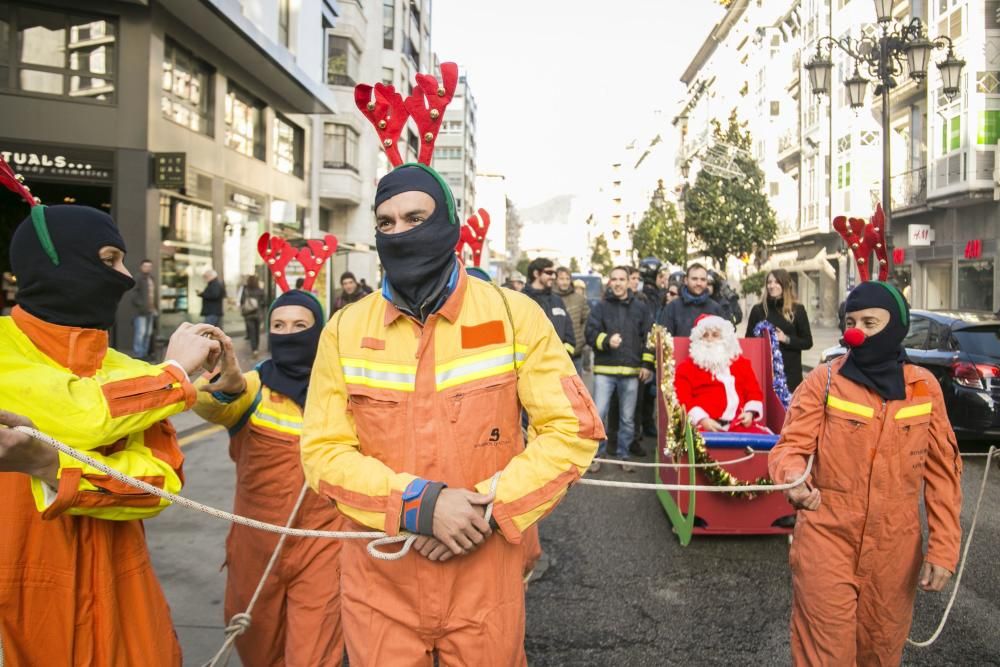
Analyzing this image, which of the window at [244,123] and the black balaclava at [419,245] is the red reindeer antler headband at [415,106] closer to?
the black balaclava at [419,245]

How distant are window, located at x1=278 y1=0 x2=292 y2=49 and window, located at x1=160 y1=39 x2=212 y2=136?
438 cm

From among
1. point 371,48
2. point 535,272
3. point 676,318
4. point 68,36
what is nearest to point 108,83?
point 68,36

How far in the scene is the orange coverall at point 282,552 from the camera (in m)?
3.28

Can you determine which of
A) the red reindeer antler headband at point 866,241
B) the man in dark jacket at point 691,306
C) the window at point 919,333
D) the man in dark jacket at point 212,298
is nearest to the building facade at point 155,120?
the man in dark jacket at point 212,298

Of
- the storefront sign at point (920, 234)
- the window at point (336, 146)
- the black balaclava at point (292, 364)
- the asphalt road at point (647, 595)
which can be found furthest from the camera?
the window at point (336, 146)

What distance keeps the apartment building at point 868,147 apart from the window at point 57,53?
49.3 feet

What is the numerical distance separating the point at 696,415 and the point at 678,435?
28 cm

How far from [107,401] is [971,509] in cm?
697

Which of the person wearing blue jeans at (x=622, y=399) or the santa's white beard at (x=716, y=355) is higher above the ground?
the santa's white beard at (x=716, y=355)

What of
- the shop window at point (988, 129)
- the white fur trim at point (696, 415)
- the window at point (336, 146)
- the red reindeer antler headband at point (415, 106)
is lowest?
the white fur trim at point (696, 415)

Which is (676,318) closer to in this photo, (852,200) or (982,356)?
(982,356)

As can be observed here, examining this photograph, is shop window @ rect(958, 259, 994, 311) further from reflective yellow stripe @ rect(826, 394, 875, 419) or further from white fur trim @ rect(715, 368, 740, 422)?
reflective yellow stripe @ rect(826, 394, 875, 419)

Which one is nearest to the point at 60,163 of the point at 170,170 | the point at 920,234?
the point at 170,170

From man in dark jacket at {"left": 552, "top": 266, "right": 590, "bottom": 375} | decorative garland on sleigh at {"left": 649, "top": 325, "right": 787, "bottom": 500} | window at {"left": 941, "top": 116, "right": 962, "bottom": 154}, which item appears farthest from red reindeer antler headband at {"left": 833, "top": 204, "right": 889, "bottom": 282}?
window at {"left": 941, "top": 116, "right": 962, "bottom": 154}
